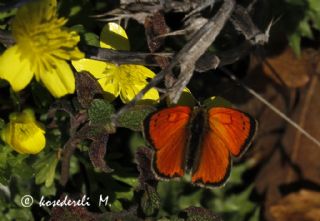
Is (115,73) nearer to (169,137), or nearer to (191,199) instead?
(169,137)

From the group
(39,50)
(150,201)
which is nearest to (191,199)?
(150,201)

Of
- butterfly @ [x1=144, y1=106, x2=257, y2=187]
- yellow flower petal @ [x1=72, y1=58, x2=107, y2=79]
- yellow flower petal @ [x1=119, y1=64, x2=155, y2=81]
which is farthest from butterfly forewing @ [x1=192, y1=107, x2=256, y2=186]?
yellow flower petal @ [x1=72, y1=58, x2=107, y2=79]

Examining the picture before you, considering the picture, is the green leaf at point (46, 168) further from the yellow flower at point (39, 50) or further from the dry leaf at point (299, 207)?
the dry leaf at point (299, 207)

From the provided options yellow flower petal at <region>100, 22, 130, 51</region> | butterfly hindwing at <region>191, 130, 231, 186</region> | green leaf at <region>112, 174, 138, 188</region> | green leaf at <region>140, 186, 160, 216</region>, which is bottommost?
green leaf at <region>112, 174, 138, 188</region>

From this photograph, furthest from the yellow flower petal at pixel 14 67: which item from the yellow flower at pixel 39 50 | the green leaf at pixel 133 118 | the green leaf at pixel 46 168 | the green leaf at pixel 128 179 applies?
the green leaf at pixel 128 179

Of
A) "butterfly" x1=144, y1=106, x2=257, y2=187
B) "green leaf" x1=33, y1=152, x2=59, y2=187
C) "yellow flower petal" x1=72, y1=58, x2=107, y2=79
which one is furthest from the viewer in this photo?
"green leaf" x1=33, y1=152, x2=59, y2=187

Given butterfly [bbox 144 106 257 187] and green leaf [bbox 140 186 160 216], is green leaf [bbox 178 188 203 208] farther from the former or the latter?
butterfly [bbox 144 106 257 187]

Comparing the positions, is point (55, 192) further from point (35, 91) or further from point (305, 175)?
point (305, 175)
